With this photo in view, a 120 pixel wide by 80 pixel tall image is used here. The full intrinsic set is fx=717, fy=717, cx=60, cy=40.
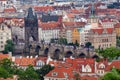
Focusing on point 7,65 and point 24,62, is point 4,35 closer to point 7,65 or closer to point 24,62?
point 24,62

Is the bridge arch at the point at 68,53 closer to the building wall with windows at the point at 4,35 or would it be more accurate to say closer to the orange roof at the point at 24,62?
the building wall with windows at the point at 4,35

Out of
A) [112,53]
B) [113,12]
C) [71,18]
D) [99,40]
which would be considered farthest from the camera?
[113,12]

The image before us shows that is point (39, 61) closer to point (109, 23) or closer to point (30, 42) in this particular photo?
point (30, 42)

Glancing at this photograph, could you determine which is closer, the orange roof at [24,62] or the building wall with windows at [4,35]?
the orange roof at [24,62]

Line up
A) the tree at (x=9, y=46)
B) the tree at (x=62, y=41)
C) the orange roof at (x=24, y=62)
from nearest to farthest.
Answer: the orange roof at (x=24, y=62)
the tree at (x=9, y=46)
the tree at (x=62, y=41)

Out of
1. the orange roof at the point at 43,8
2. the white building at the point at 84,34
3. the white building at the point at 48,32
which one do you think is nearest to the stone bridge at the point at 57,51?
the white building at the point at 84,34

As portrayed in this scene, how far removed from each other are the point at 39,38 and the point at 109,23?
1339 cm

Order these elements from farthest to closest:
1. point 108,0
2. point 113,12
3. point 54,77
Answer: point 108,0 → point 113,12 → point 54,77

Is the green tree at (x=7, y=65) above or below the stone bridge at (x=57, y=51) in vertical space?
above

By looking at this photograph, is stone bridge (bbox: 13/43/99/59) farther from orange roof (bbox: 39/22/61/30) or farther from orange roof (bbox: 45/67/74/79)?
orange roof (bbox: 45/67/74/79)

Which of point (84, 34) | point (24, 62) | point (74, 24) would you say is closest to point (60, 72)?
point (24, 62)

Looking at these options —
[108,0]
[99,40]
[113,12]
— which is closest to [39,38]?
[99,40]

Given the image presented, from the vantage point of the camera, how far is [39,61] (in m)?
54.0

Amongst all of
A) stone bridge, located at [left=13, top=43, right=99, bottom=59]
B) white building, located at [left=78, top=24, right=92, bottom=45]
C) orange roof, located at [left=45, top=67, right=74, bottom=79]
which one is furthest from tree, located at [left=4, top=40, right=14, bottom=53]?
orange roof, located at [left=45, top=67, right=74, bottom=79]
